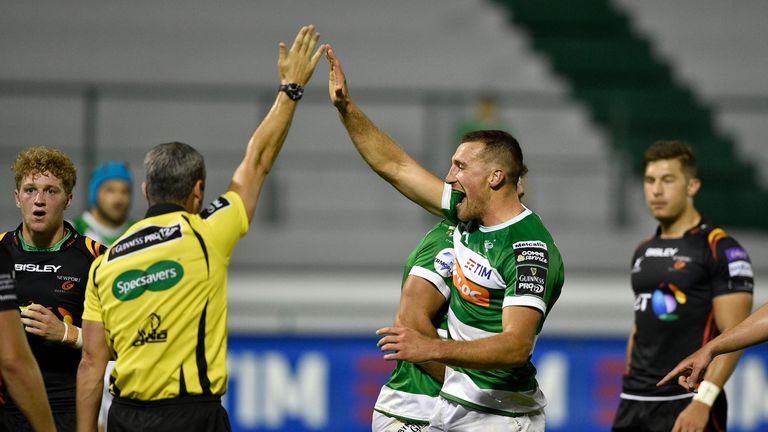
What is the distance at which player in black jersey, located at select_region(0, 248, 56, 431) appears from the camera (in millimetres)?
4285

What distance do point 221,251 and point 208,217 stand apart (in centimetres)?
16

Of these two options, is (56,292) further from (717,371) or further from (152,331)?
(717,371)

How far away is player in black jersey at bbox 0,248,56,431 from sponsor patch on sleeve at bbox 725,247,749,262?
385 centimetres

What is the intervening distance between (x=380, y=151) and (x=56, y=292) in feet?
5.67

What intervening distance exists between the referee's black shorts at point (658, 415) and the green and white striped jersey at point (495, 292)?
4.85ft

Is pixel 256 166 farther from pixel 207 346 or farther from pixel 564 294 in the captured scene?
pixel 564 294

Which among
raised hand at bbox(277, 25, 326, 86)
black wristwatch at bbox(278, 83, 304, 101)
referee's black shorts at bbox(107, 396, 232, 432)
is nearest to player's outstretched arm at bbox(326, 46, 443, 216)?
raised hand at bbox(277, 25, 326, 86)

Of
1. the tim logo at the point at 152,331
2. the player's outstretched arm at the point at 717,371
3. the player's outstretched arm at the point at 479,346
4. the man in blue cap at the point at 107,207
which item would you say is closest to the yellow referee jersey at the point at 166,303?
the tim logo at the point at 152,331

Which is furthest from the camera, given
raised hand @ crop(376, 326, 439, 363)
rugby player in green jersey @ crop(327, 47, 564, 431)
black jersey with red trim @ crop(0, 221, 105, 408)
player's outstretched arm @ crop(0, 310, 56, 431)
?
black jersey with red trim @ crop(0, 221, 105, 408)

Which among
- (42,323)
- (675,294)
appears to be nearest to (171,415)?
(42,323)

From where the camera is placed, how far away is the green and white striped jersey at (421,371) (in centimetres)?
525

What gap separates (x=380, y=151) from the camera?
18.5 ft

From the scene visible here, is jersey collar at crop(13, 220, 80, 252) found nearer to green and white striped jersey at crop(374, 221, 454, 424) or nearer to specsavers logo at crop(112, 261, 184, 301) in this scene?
specsavers logo at crop(112, 261, 184, 301)

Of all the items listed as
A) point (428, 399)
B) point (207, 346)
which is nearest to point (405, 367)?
point (428, 399)
